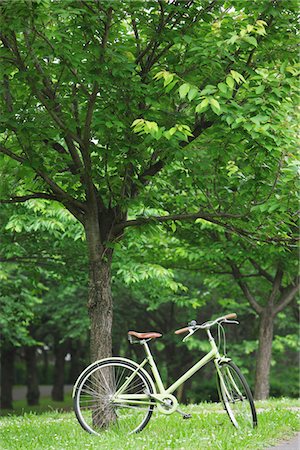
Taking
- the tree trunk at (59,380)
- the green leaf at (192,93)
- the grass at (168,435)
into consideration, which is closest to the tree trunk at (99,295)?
the grass at (168,435)

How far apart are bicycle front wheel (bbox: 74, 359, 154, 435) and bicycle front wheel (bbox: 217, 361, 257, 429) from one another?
2.50 ft

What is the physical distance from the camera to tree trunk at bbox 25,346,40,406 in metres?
28.3

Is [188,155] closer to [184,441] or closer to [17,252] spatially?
[184,441]

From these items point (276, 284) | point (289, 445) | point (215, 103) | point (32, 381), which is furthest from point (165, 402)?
point (32, 381)

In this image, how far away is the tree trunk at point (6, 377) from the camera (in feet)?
84.8

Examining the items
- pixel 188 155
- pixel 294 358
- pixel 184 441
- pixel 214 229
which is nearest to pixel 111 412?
pixel 184 441

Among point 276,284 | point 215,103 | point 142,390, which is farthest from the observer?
point 276,284

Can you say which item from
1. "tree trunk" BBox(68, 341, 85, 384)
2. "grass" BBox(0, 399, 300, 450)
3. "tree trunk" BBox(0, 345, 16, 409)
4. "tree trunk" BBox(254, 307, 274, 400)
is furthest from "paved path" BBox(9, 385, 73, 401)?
"grass" BBox(0, 399, 300, 450)

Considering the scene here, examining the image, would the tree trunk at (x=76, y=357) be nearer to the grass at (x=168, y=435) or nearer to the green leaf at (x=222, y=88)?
the grass at (x=168, y=435)

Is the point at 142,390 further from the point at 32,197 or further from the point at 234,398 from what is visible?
the point at 32,197

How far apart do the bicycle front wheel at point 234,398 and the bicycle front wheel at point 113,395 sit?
76 cm

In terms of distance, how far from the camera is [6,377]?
2716cm

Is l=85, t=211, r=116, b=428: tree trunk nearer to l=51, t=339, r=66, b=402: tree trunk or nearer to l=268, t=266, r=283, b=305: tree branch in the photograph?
l=268, t=266, r=283, b=305: tree branch

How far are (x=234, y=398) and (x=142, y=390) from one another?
0.96 metres
